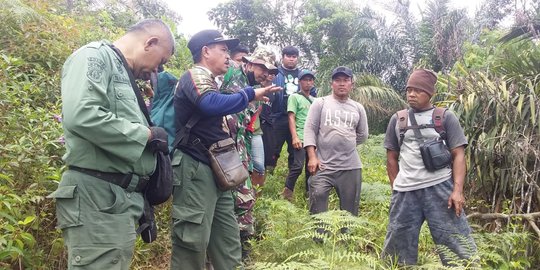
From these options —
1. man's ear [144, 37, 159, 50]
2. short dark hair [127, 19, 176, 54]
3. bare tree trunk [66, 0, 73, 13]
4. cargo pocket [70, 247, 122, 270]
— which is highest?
bare tree trunk [66, 0, 73, 13]

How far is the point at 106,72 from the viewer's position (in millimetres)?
2107

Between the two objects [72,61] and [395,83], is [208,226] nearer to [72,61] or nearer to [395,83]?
[72,61]

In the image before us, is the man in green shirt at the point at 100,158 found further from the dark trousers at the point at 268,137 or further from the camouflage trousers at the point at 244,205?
the dark trousers at the point at 268,137

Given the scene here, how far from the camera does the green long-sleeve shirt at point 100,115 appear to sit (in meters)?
1.96

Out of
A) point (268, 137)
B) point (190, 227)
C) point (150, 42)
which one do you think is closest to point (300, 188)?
point (268, 137)

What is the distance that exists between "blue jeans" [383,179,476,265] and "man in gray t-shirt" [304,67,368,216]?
721 mm

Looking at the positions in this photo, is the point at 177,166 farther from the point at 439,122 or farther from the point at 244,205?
the point at 439,122

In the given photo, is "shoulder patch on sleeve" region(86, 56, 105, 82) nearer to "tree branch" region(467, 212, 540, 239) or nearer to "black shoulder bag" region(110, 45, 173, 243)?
"black shoulder bag" region(110, 45, 173, 243)

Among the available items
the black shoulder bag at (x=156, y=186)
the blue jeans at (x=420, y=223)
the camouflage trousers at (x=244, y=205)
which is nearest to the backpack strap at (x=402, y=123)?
the blue jeans at (x=420, y=223)

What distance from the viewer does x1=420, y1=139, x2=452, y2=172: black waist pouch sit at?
3256mm

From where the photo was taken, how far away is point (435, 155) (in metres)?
3.26

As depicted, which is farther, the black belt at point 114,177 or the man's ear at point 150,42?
the man's ear at point 150,42

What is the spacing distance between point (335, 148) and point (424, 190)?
3.55 ft

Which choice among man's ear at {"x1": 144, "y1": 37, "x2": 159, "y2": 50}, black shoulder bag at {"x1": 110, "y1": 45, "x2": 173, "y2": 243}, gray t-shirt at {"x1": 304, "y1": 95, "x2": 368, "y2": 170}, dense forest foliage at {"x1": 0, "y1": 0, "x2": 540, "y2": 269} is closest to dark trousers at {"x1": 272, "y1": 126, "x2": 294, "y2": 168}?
dense forest foliage at {"x1": 0, "y1": 0, "x2": 540, "y2": 269}
